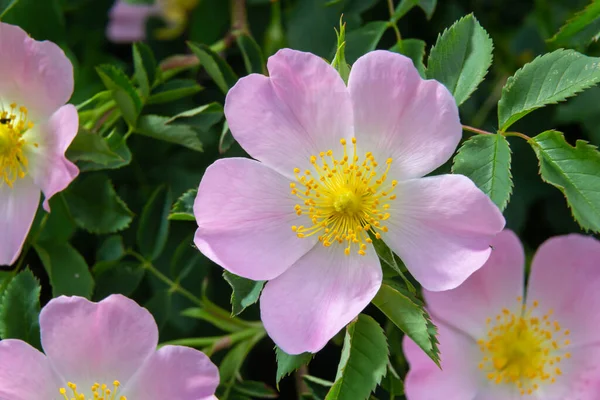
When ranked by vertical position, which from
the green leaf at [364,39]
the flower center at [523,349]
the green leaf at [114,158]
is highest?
the green leaf at [364,39]

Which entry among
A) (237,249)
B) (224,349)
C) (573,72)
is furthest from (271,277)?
(573,72)

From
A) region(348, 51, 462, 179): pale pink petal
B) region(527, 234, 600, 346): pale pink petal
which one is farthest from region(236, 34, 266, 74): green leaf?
region(527, 234, 600, 346): pale pink petal

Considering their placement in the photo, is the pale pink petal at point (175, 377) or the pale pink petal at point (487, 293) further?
the pale pink petal at point (487, 293)

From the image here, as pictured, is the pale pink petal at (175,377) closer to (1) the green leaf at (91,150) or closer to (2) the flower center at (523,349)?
(1) the green leaf at (91,150)

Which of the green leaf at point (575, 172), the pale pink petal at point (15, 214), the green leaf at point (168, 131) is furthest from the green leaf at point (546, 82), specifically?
the pale pink petal at point (15, 214)

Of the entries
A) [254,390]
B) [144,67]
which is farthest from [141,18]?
[254,390]

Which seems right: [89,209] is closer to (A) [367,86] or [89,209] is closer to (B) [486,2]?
(A) [367,86]

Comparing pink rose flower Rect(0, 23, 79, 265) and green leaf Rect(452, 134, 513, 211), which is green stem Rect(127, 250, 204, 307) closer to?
pink rose flower Rect(0, 23, 79, 265)

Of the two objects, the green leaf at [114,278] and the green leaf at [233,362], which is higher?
the green leaf at [114,278]

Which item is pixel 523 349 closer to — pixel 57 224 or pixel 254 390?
pixel 254 390
